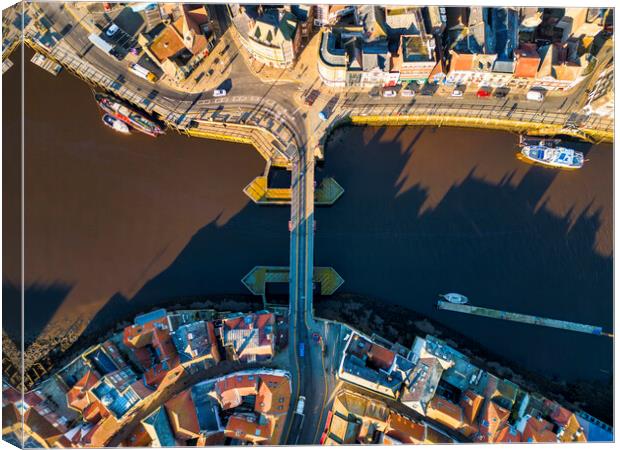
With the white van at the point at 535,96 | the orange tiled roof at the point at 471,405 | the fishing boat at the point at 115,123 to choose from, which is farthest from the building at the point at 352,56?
the orange tiled roof at the point at 471,405

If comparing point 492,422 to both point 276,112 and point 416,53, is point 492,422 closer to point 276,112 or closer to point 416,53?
point 416,53

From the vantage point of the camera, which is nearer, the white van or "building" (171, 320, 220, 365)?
"building" (171, 320, 220, 365)

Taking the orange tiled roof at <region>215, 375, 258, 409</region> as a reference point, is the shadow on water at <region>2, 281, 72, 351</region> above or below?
below

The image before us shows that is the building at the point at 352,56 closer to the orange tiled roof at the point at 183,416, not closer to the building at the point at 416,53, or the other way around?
the building at the point at 416,53

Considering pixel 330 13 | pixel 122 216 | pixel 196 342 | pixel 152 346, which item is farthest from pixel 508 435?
pixel 330 13

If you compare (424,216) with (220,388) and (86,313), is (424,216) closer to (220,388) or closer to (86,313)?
(220,388)

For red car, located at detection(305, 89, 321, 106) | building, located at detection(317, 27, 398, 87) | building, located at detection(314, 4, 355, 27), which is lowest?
red car, located at detection(305, 89, 321, 106)

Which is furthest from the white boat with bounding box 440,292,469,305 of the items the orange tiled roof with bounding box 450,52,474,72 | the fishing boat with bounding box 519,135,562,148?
the orange tiled roof with bounding box 450,52,474,72

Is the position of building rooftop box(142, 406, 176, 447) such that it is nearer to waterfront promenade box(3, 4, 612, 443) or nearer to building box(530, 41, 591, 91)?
waterfront promenade box(3, 4, 612, 443)
